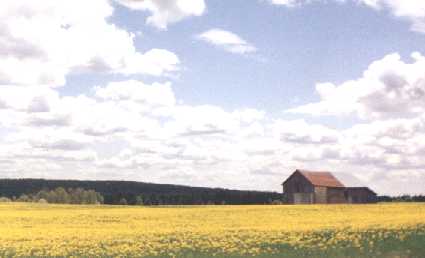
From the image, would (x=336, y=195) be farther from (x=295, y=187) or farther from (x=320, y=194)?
(x=295, y=187)

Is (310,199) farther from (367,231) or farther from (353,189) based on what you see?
(367,231)

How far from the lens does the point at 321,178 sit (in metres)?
101

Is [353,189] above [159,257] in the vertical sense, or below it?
above

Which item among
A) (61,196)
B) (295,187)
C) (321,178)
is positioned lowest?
(61,196)

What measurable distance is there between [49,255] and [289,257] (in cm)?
849

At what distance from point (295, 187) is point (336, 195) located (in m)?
6.59

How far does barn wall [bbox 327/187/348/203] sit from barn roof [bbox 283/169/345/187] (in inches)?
28.2

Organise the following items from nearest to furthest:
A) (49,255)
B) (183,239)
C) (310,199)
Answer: (49,255)
(183,239)
(310,199)

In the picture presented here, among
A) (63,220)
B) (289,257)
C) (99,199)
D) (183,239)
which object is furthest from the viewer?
(99,199)

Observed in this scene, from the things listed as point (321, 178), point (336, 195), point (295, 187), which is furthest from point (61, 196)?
point (336, 195)

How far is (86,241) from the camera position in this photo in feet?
94.7

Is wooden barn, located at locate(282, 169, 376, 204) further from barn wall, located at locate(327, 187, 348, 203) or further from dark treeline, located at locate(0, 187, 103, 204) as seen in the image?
dark treeline, located at locate(0, 187, 103, 204)

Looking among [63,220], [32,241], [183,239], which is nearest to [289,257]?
[183,239]

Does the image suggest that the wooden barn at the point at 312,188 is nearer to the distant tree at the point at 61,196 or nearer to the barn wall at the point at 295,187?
the barn wall at the point at 295,187
